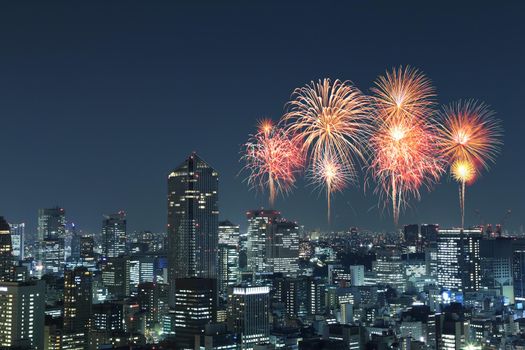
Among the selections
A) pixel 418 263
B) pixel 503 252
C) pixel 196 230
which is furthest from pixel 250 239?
pixel 503 252

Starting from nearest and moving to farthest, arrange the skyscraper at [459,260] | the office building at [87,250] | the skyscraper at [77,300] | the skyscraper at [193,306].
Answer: the skyscraper at [193,306], the skyscraper at [77,300], the skyscraper at [459,260], the office building at [87,250]

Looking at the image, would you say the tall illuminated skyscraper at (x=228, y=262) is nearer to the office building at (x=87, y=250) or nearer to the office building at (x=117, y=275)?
the office building at (x=117, y=275)

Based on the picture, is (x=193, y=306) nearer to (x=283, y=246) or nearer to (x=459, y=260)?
(x=283, y=246)

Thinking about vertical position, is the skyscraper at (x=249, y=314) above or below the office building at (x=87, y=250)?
below

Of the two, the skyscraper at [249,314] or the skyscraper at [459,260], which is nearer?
the skyscraper at [249,314]

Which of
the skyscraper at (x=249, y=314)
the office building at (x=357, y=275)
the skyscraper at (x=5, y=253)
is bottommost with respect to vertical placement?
the skyscraper at (x=249, y=314)

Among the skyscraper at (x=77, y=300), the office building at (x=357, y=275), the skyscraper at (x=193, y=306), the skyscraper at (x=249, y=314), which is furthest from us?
the office building at (x=357, y=275)

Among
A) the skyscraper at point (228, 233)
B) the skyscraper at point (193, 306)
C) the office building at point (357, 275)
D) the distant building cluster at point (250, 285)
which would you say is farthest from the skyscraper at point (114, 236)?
the skyscraper at point (193, 306)

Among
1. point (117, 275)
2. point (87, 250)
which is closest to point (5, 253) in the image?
point (117, 275)

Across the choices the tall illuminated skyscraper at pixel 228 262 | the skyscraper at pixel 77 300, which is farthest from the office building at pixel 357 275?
the skyscraper at pixel 77 300
